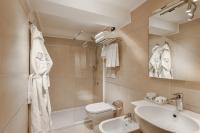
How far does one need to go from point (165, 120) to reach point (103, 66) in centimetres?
188

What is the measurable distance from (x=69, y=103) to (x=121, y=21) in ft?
8.19

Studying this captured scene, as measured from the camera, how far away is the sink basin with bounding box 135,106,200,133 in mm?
866

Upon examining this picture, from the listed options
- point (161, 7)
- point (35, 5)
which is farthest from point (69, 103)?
point (161, 7)

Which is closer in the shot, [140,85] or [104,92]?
[140,85]

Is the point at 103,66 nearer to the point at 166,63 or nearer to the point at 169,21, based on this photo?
the point at 166,63

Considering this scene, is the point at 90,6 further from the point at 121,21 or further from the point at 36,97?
the point at 36,97

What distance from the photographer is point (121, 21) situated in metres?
1.98

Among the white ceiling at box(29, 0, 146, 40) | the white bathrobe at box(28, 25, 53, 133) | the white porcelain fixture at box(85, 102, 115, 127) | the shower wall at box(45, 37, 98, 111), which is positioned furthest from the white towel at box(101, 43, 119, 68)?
the white bathrobe at box(28, 25, 53, 133)

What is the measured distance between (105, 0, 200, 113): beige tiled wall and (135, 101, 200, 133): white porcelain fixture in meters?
0.18

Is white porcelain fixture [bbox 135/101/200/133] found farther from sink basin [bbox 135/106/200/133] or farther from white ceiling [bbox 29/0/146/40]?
white ceiling [bbox 29/0/146/40]

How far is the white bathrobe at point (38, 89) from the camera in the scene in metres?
1.46

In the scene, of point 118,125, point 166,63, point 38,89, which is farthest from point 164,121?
point 38,89

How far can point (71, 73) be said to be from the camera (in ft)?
10.5

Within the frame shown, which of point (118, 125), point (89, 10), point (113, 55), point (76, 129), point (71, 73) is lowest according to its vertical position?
point (76, 129)
